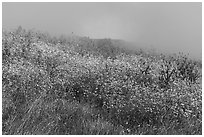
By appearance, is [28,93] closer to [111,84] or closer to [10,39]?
[111,84]

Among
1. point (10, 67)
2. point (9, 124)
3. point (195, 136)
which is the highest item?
point (10, 67)

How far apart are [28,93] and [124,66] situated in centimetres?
468

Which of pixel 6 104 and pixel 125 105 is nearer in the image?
pixel 6 104

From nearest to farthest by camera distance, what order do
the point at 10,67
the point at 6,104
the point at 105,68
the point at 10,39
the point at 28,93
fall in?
the point at 6,104, the point at 28,93, the point at 10,67, the point at 105,68, the point at 10,39

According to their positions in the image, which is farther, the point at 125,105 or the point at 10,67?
the point at 10,67

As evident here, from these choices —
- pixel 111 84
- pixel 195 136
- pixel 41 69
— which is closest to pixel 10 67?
pixel 41 69

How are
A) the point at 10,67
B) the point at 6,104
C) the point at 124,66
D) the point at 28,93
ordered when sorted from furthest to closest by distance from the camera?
the point at 124,66 → the point at 10,67 → the point at 28,93 → the point at 6,104

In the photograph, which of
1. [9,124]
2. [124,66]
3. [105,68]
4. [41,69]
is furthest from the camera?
[124,66]

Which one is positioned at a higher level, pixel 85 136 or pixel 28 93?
pixel 28 93

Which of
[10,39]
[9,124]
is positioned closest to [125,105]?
[9,124]

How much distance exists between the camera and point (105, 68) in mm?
9836

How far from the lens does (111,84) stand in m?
8.24

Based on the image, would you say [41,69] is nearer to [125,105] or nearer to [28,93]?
[28,93]

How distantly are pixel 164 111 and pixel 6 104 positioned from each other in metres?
3.41
